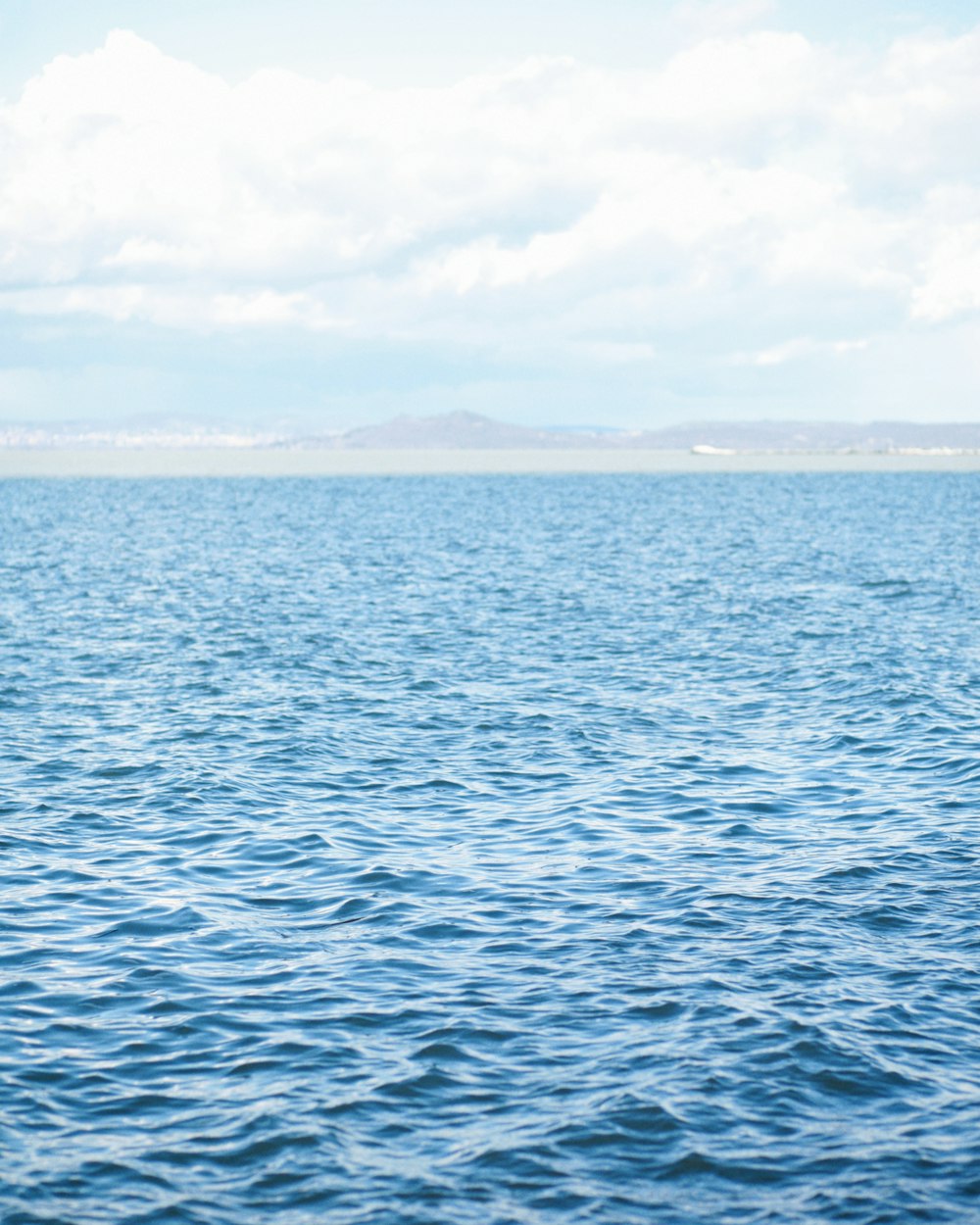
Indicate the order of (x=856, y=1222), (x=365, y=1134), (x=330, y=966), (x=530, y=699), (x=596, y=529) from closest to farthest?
(x=856, y=1222) < (x=365, y=1134) < (x=330, y=966) < (x=530, y=699) < (x=596, y=529)

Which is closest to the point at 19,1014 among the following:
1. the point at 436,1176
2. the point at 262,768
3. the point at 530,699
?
the point at 436,1176

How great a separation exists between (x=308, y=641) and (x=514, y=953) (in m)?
32.6

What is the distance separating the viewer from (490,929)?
21.4 metres

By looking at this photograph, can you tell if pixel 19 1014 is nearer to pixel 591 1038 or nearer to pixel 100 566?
pixel 591 1038

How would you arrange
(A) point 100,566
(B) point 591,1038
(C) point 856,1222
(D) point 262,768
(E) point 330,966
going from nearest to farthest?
1. (C) point 856,1222
2. (B) point 591,1038
3. (E) point 330,966
4. (D) point 262,768
5. (A) point 100,566

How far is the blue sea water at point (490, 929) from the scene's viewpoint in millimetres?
14414

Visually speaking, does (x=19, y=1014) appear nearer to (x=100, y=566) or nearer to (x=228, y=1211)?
(x=228, y=1211)

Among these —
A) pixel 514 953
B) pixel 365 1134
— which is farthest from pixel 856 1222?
Result: pixel 514 953

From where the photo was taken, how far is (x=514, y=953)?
2034 centimetres

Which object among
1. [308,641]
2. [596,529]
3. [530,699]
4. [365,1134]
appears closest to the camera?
[365,1134]

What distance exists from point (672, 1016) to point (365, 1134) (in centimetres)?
482

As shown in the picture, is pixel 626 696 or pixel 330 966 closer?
pixel 330 966

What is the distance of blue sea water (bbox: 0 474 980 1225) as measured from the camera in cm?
1441

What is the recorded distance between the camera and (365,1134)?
15.0 m
